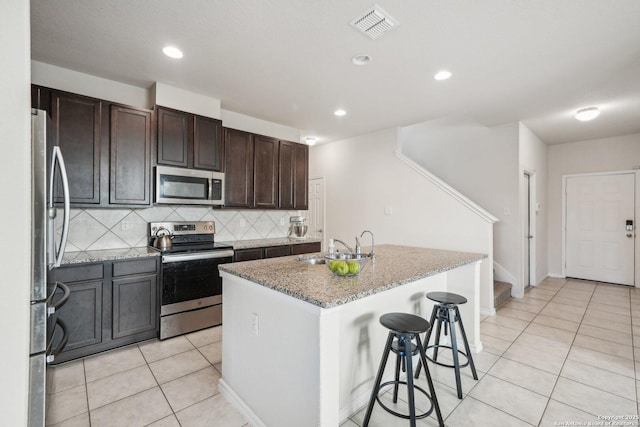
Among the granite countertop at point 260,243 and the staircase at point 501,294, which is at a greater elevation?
the granite countertop at point 260,243

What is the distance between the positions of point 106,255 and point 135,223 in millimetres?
617

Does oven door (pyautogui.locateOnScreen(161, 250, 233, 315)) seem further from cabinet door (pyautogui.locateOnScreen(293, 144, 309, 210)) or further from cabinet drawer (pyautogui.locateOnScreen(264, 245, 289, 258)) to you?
cabinet door (pyautogui.locateOnScreen(293, 144, 309, 210))

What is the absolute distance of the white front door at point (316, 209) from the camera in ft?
19.7

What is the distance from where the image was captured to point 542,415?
6.20 ft

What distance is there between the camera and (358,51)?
2.46 metres

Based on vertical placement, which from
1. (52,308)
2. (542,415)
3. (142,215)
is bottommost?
(542,415)

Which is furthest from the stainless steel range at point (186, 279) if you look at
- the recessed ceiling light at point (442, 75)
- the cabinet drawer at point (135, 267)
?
the recessed ceiling light at point (442, 75)

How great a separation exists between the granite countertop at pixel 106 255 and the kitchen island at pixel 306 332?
124 centimetres

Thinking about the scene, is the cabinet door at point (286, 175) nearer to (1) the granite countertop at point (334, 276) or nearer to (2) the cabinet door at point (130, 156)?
(2) the cabinet door at point (130, 156)

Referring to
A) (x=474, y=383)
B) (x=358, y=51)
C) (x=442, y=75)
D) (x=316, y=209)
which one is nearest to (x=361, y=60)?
(x=358, y=51)

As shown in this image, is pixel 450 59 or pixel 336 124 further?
pixel 336 124
